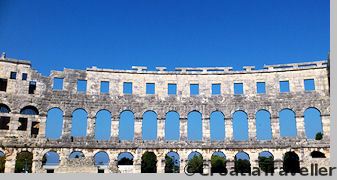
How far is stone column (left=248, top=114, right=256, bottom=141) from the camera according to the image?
3158 centimetres

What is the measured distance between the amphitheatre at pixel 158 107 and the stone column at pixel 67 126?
0.08 meters

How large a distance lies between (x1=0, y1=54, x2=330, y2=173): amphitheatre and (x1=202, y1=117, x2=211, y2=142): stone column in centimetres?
9

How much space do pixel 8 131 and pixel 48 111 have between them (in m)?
3.51

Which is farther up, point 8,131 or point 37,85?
point 37,85

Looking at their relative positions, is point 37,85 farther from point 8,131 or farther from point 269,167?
point 269,167

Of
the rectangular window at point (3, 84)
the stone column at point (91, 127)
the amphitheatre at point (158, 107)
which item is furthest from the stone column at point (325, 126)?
the rectangular window at point (3, 84)

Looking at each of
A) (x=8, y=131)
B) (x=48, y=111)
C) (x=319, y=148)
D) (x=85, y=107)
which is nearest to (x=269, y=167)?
(x=319, y=148)

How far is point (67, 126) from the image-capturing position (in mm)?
31406

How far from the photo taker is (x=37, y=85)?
31938mm

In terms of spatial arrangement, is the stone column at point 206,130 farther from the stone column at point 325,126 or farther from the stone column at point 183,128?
the stone column at point 325,126

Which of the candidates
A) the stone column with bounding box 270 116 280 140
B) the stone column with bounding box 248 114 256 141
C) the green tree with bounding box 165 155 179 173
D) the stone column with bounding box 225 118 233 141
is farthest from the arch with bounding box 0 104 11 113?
the stone column with bounding box 270 116 280 140

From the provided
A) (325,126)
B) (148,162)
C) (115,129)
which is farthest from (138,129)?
(325,126)

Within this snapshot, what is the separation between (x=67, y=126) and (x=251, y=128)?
15554mm

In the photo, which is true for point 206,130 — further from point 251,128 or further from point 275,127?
point 275,127
